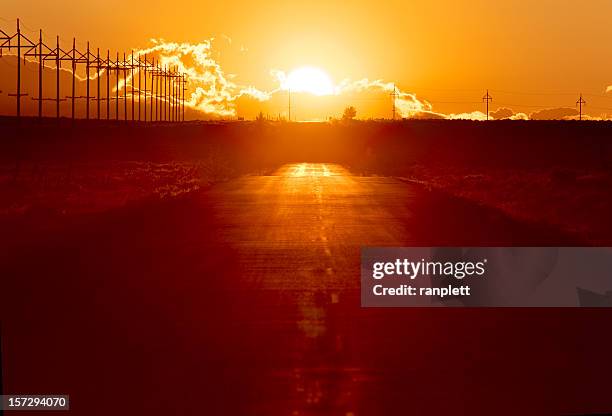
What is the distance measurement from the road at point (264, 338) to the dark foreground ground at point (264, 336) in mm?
30

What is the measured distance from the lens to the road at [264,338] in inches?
373

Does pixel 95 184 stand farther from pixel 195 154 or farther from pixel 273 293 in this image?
pixel 195 154

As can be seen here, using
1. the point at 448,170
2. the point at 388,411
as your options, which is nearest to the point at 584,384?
the point at 388,411

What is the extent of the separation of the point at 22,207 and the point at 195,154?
68909mm

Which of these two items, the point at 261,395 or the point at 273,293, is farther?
the point at 273,293

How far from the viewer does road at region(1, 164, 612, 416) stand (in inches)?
373

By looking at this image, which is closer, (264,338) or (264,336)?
(264,338)

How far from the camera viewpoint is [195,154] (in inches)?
4087

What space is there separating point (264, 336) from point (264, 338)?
0.41ft

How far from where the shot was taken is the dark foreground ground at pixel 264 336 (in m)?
9.49

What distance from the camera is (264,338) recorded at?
12445 mm

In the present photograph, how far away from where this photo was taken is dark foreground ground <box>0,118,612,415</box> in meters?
9.49

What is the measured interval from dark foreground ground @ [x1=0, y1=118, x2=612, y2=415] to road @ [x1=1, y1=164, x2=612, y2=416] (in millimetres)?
30

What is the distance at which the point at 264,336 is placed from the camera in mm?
12570
